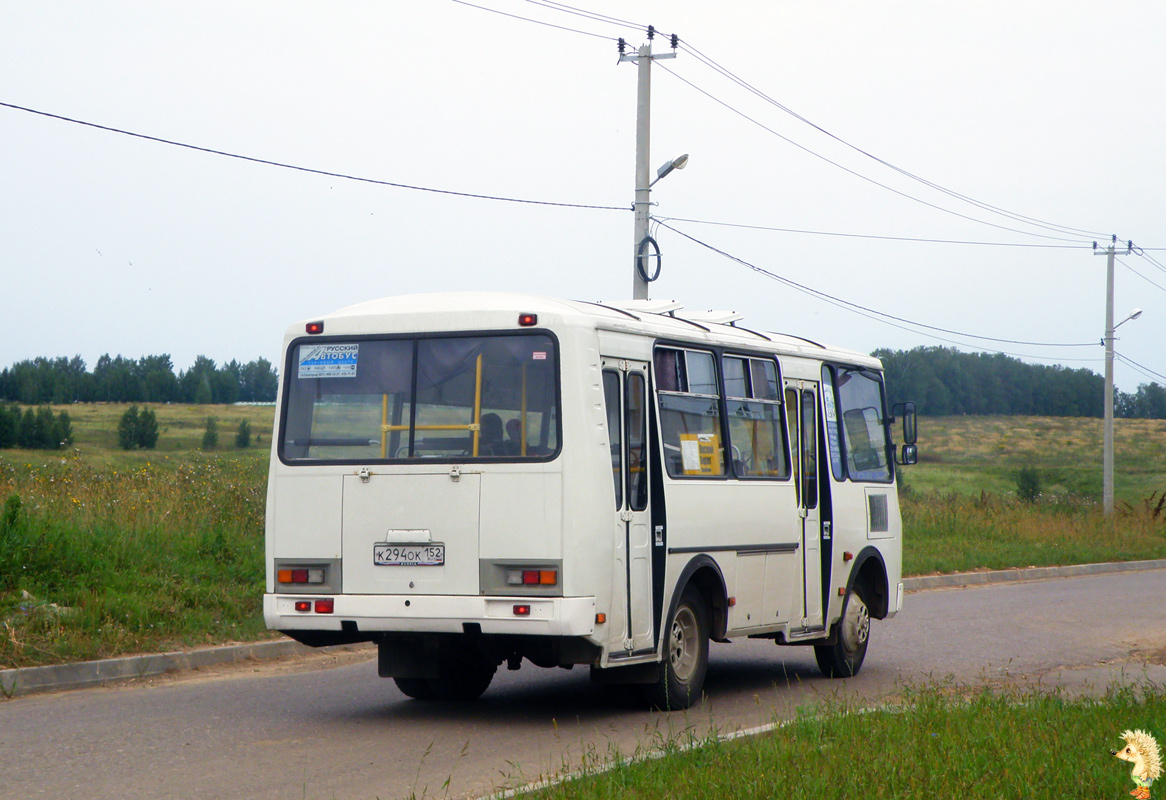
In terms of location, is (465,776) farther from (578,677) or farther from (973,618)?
(973,618)

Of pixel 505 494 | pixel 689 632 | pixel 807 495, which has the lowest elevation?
pixel 689 632

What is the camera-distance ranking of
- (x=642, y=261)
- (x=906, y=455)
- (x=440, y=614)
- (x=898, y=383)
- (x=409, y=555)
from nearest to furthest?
(x=440, y=614) < (x=409, y=555) < (x=906, y=455) < (x=642, y=261) < (x=898, y=383)

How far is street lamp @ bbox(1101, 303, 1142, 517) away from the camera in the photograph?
3850 cm

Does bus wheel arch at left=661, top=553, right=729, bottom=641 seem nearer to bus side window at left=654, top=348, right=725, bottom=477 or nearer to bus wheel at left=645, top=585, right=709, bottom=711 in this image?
bus wheel at left=645, top=585, right=709, bottom=711

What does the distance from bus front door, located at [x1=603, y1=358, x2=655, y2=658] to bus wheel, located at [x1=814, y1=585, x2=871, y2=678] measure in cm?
340

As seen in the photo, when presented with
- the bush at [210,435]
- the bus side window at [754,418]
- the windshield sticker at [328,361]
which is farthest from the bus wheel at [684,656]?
the bush at [210,435]

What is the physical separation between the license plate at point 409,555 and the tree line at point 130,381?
61621 millimetres

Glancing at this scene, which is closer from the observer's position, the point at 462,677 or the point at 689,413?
the point at 689,413

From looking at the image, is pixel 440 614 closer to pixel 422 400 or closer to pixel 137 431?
pixel 422 400

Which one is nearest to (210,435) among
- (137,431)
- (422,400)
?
(137,431)

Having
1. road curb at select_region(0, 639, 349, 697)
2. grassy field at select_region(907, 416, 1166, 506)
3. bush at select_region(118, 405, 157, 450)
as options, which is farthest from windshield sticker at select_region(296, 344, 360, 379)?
grassy field at select_region(907, 416, 1166, 506)

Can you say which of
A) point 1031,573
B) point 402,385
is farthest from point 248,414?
point 402,385

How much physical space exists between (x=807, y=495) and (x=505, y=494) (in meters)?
3.80

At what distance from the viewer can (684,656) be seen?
Result: 9.88 meters
